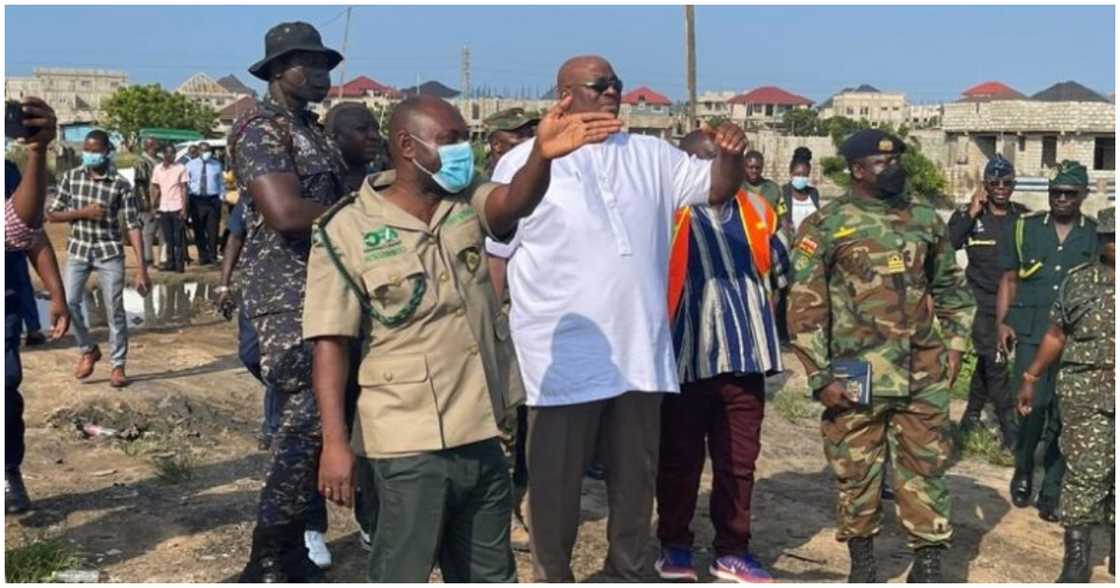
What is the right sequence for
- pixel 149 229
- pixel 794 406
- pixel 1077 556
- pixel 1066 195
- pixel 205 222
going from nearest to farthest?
1. pixel 1077 556
2. pixel 1066 195
3. pixel 794 406
4. pixel 149 229
5. pixel 205 222

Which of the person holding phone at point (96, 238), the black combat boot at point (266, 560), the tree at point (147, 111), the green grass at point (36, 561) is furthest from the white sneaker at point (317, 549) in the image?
the tree at point (147, 111)

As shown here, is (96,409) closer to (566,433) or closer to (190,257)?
(566,433)

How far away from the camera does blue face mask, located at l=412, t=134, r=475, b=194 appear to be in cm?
322

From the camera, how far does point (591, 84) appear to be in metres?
4.07

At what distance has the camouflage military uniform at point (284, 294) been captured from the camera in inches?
161

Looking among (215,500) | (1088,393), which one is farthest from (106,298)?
(1088,393)

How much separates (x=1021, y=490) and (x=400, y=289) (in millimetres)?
4152

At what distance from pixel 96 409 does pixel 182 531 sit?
92.1 inches

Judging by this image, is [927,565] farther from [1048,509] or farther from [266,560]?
[266,560]

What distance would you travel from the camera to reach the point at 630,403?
4.23 meters

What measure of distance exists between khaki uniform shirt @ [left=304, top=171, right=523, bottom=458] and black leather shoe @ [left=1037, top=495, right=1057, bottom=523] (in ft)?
12.0

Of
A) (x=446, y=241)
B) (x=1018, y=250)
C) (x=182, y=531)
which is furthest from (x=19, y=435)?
(x=1018, y=250)

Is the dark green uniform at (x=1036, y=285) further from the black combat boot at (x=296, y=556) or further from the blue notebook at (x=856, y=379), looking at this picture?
the black combat boot at (x=296, y=556)

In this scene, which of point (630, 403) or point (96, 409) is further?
point (96, 409)
